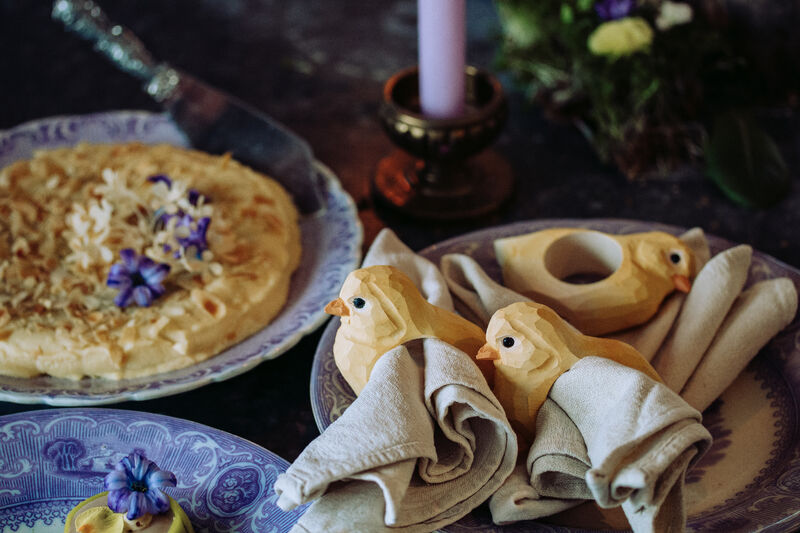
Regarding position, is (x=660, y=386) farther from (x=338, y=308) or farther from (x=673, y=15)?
(x=673, y=15)

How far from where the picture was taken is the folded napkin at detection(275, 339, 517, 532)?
46 centimetres

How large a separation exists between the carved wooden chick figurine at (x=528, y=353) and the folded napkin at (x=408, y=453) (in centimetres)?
2

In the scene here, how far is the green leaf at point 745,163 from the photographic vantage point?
0.88 metres

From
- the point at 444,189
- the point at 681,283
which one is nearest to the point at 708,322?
the point at 681,283

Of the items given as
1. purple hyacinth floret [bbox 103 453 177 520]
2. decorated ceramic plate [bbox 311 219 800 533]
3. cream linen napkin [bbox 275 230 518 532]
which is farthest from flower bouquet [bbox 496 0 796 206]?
purple hyacinth floret [bbox 103 453 177 520]

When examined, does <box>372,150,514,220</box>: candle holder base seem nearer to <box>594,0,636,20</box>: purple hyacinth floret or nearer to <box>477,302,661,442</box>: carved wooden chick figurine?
<box>594,0,636,20</box>: purple hyacinth floret

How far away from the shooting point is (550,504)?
1.65 ft

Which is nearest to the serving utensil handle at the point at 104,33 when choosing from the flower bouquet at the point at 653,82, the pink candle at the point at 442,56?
the pink candle at the point at 442,56

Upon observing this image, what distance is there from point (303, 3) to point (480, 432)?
3.30 feet

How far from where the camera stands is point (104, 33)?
35.8 inches

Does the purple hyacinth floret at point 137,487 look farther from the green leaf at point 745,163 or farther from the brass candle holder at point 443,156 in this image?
the green leaf at point 745,163

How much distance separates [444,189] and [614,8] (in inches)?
12.4

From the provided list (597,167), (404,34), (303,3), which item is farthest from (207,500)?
(303,3)

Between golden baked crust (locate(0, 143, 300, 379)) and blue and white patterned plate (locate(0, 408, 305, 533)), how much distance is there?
75mm
